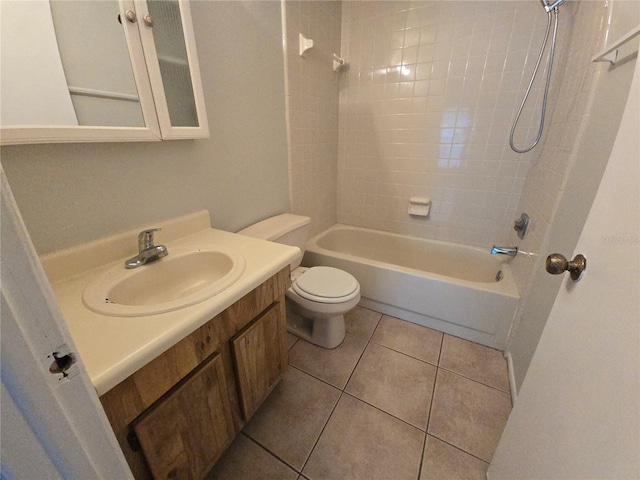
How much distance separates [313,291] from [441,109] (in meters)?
1.60

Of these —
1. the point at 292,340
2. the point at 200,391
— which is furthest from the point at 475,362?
the point at 200,391

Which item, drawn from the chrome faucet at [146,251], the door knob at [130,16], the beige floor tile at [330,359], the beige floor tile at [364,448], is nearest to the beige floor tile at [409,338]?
the beige floor tile at [330,359]

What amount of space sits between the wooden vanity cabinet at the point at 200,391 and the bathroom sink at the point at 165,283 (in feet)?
0.30

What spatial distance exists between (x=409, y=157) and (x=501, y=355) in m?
1.50

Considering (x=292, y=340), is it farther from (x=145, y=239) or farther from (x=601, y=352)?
(x=601, y=352)

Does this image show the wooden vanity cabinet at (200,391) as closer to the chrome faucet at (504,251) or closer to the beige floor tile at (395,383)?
the beige floor tile at (395,383)

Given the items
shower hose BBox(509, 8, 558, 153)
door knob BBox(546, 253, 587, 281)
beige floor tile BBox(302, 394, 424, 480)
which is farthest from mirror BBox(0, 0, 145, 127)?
shower hose BBox(509, 8, 558, 153)

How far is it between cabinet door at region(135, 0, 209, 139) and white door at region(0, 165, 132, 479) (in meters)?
0.83

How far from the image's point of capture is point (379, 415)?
1.18 meters

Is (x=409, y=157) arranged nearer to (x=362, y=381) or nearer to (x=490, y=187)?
(x=490, y=187)

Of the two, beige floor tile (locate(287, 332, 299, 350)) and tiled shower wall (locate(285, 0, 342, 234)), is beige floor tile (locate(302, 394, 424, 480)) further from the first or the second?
tiled shower wall (locate(285, 0, 342, 234))

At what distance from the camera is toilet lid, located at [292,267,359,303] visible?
1.35 metres

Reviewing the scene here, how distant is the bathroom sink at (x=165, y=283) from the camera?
0.66 m

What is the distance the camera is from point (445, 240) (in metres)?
2.10
